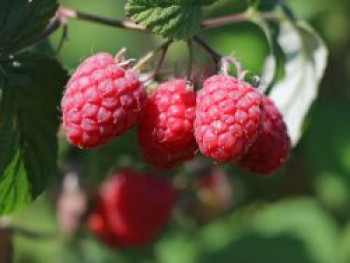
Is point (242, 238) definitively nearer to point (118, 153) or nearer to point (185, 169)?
point (185, 169)

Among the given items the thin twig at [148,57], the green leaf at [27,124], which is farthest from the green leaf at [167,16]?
the green leaf at [27,124]

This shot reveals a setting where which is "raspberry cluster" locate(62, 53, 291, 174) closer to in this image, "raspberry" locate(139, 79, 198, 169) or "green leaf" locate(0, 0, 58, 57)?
"raspberry" locate(139, 79, 198, 169)

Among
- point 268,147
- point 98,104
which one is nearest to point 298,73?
point 268,147

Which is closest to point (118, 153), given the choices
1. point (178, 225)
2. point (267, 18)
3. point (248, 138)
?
point (267, 18)

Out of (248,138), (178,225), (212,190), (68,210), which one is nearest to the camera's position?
(248,138)

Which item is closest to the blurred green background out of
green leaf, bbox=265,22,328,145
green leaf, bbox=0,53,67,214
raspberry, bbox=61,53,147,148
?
green leaf, bbox=265,22,328,145

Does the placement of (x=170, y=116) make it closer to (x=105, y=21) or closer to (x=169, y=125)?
(x=169, y=125)

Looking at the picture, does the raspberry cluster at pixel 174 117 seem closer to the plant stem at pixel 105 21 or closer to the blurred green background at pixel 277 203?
the plant stem at pixel 105 21
